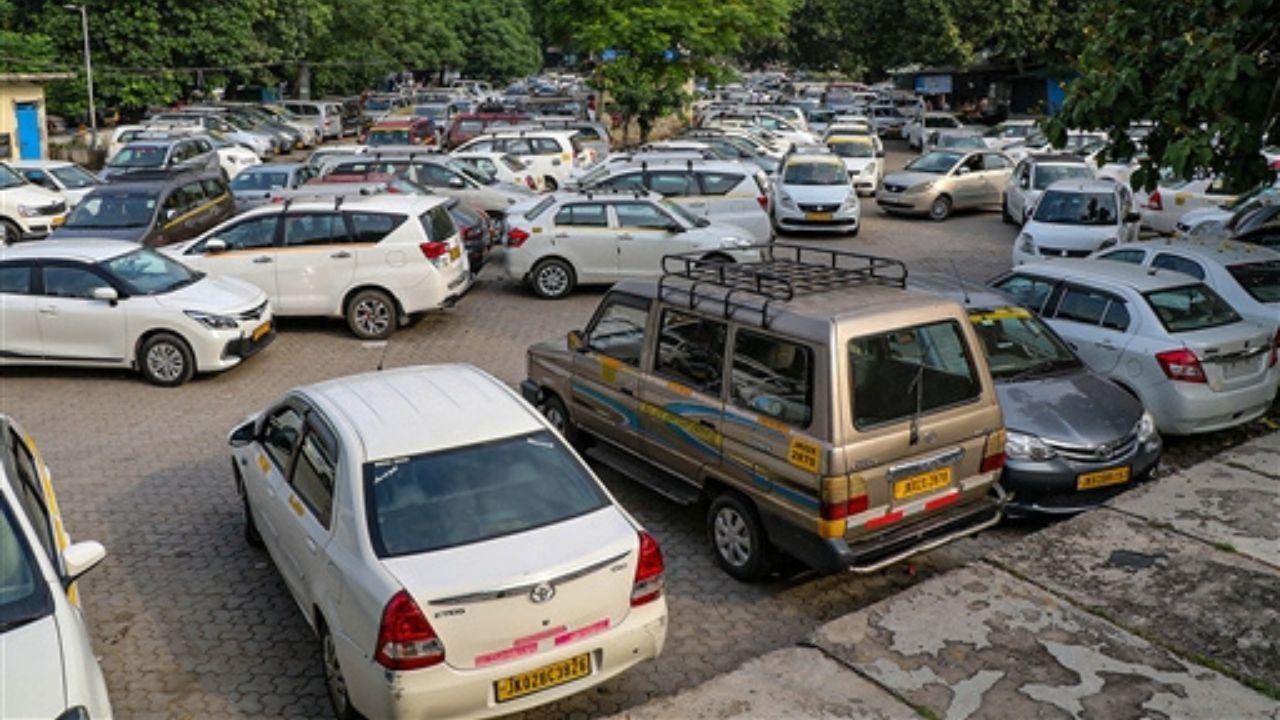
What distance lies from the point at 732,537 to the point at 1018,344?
10.9 ft

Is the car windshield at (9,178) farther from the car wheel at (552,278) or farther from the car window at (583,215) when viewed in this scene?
the car window at (583,215)

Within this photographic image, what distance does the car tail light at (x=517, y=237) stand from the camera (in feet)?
53.1

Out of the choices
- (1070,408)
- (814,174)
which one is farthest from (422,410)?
(814,174)

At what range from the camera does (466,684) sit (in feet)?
17.1

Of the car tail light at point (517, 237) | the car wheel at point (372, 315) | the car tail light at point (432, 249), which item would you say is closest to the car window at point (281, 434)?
the car tail light at point (432, 249)

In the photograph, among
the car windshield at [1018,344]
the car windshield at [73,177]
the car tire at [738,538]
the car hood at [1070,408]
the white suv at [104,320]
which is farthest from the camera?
the car windshield at [73,177]

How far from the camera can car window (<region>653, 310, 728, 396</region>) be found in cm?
750

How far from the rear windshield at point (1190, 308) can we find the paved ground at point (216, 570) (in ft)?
3.74

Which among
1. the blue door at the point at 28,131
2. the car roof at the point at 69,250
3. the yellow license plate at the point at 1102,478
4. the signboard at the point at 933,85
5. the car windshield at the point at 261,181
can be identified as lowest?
the yellow license plate at the point at 1102,478

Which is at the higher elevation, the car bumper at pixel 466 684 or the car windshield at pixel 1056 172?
the car windshield at pixel 1056 172

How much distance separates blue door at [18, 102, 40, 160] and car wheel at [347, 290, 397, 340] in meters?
21.8

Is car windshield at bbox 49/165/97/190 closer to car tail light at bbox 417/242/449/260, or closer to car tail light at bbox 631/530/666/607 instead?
car tail light at bbox 417/242/449/260

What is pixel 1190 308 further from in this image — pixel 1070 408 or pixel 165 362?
pixel 165 362

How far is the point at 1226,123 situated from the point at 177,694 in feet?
31.3
